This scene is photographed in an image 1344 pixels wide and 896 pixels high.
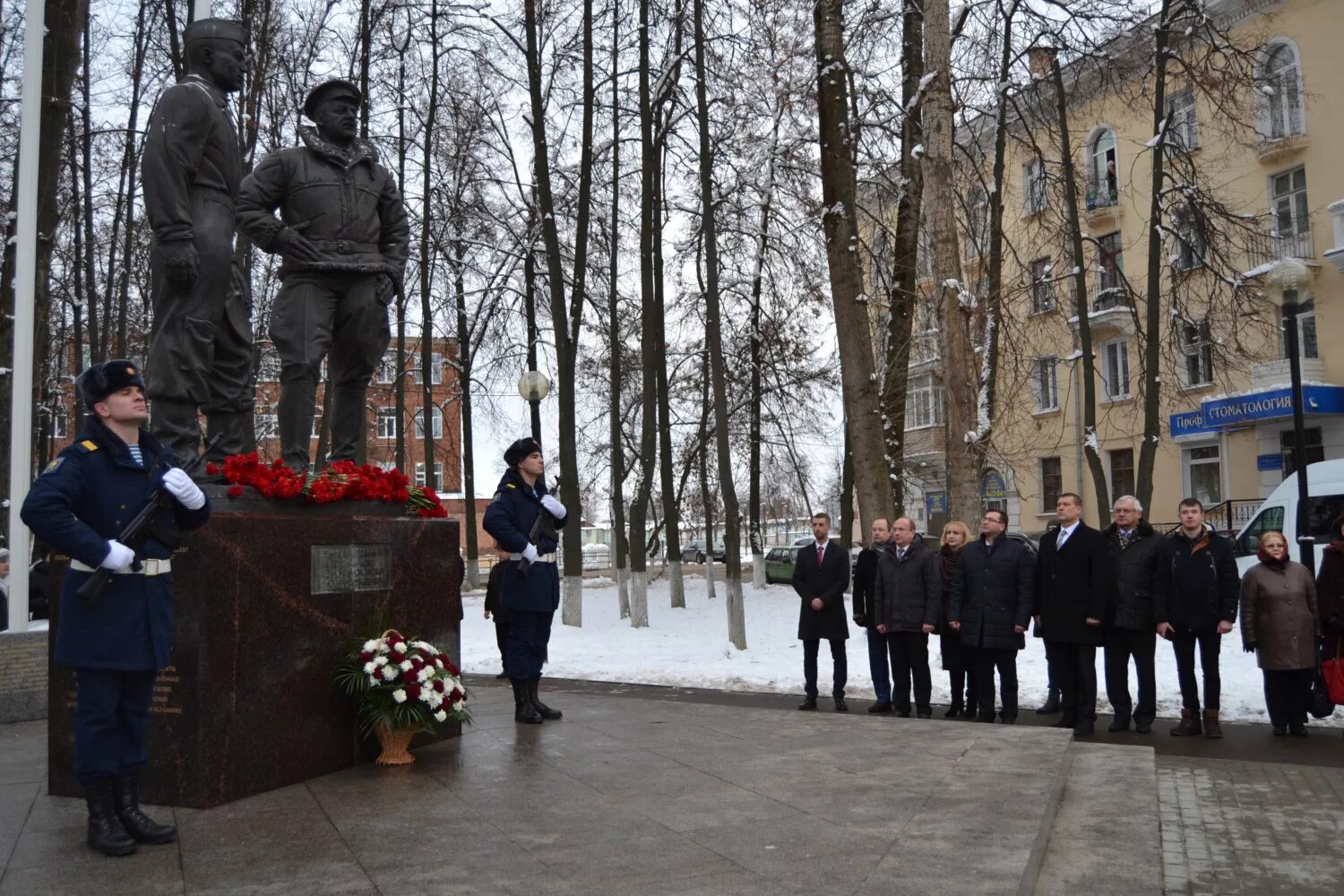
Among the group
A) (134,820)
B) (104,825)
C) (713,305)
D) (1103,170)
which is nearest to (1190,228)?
(713,305)

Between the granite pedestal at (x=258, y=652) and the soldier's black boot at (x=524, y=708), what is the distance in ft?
4.11

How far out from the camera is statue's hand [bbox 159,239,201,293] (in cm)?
605

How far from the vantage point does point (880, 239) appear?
19031 millimetres

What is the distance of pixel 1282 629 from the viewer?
8898 millimetres

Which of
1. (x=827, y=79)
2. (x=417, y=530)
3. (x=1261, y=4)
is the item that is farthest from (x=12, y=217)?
(x=1261, y=4)

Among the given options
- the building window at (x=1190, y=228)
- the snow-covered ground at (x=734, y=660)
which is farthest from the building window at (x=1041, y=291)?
the snow-covered ground at (x=734, y=660)

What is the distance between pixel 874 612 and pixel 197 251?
20.7ft

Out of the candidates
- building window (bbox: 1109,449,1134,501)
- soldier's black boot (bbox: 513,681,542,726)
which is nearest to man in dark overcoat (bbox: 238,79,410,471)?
soldier's black boot (bbox: 513,681,542,726)

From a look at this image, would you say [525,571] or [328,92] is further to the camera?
[525,571]

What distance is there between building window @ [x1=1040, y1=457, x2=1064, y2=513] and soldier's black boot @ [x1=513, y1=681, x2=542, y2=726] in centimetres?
2829

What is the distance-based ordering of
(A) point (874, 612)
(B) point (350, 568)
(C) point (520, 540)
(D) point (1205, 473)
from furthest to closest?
1. (D) point (1205, 473)
2. (A) point (874, 612)
3. (C) point (520, 540)
4. (B) point (350, 568)

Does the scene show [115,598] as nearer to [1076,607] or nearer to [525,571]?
[525,571]

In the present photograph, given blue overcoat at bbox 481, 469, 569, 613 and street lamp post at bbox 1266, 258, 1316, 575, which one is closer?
blue overcoat at bbox 481, 469, 569, 613

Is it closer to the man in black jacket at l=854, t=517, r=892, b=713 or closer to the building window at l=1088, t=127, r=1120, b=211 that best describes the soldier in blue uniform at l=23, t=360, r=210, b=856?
the man in black jacket at l=854, t=517, r=892, b=713
